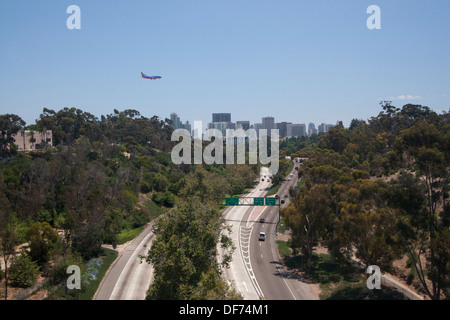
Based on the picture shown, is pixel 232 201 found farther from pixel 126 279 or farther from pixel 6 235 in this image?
pixel 6 235

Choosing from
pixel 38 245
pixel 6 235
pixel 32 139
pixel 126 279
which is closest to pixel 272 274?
pixel 126 279

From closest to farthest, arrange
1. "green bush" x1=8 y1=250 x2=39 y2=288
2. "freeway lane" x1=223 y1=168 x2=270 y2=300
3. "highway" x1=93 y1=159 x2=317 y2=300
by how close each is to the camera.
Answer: "green bush" x1=8 y1=250 x2=39 y2=288 < "highway" x1=93 y1=159 x2=317 y2=300 < "freeway lane" x1=223 y1=168 x2=270 y2=300

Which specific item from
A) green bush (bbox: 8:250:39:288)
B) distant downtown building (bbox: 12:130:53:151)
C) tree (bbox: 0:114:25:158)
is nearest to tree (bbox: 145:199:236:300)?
green bush (bbox: 8:250:39:288)

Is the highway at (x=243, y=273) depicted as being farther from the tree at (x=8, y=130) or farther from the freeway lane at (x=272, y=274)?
the tree at (x=8, y=130)

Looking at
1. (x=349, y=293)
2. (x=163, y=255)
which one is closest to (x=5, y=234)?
(x=163, y=255)

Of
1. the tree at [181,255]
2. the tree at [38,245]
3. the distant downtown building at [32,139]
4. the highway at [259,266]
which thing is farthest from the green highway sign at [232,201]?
the distant downtown building at [32,139]

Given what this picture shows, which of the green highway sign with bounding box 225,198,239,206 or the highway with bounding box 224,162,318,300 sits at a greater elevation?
the green highway sign with bounding box 225,198,239,206

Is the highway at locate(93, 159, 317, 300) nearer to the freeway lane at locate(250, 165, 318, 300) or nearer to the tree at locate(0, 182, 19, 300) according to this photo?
the freeway lane at locate(250, 165, 318, 300)

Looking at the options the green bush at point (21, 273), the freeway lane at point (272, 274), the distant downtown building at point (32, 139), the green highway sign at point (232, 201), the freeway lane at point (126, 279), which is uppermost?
the distant downtown building at point (32, 139)

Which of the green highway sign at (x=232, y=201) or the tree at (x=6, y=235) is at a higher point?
the tree at (x=6, y=235)
